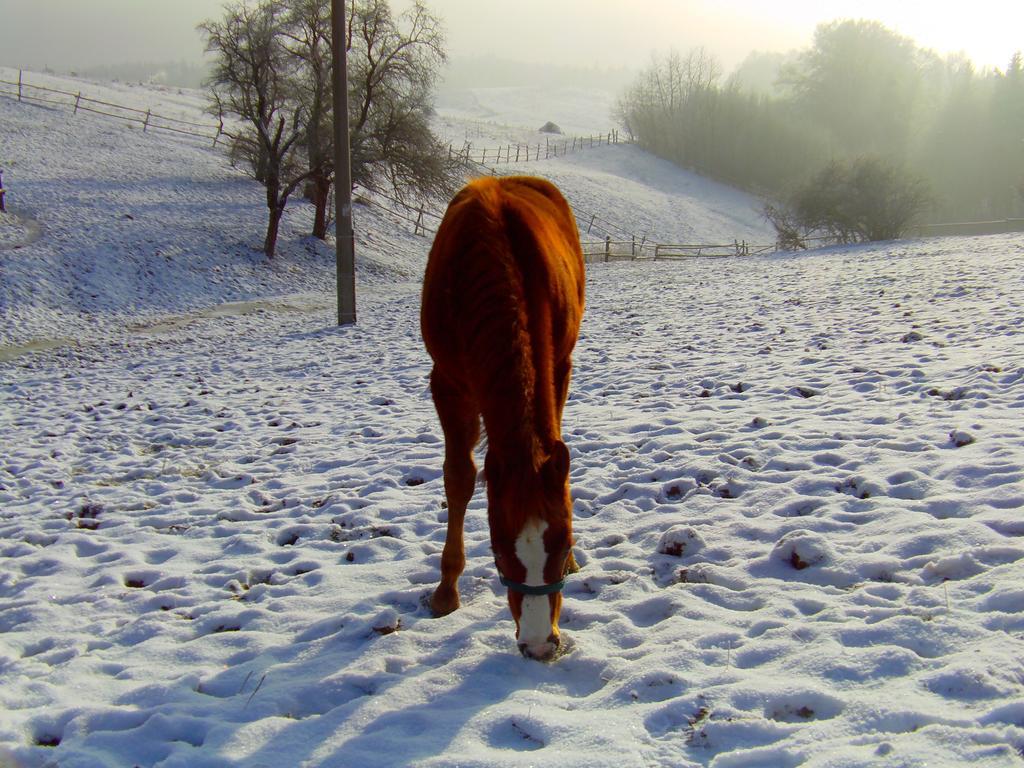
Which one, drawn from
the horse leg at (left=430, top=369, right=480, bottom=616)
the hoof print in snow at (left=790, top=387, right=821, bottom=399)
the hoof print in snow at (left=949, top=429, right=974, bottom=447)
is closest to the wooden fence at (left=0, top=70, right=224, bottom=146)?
the hoof print in snow at (left=790, top=387, right=821, bottom=399)

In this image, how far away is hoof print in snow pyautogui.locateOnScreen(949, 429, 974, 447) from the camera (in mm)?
5156

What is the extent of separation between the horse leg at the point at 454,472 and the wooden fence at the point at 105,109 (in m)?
38.3

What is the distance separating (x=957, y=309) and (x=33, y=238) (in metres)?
24.0

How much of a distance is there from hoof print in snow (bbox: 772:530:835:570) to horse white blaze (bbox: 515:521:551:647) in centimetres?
158

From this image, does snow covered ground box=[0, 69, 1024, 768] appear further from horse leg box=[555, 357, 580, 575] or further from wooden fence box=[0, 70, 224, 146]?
wooden fence box=[0, 70, 224, 146]

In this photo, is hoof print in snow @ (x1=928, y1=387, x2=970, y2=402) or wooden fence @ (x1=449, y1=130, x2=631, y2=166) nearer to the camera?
hoof print in snow @ (x1=928, y1=387, x2=970, y2=402)

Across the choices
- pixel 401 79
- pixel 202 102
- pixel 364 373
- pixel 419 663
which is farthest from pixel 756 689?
pixel 202 102

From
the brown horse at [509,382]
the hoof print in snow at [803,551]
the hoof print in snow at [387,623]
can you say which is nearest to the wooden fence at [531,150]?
the brown horse at [509,382]

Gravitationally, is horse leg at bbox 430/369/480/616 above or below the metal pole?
below

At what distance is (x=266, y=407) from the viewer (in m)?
9.17

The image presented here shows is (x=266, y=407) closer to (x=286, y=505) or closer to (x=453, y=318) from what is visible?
(x=286, y=505)

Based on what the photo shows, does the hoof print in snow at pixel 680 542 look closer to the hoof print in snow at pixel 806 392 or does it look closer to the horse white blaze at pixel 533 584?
A: the horse white blaze at pixel 533 584

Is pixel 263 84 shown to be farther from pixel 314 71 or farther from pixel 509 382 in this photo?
pixel 509 382

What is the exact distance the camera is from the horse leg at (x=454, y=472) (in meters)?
4.10
